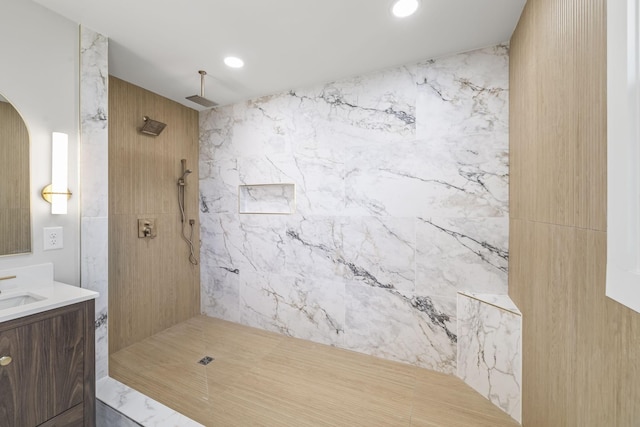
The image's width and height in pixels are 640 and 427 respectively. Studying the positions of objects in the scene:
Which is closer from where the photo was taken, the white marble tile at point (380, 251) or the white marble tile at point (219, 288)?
the white marble tile at point (380, 251)

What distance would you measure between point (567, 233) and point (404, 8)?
144cm

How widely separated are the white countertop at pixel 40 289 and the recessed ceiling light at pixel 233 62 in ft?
5.98

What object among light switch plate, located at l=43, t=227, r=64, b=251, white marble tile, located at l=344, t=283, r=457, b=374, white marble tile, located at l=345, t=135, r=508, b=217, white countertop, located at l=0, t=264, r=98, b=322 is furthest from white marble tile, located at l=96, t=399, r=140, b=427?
white marble tile, located at l=345, t=135, r=508, b=217

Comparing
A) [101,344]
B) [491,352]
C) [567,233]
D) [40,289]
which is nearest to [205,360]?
[101,344]

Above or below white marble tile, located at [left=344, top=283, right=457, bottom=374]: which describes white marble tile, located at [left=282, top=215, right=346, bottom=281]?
above

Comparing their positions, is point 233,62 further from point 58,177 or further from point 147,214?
point 147,214

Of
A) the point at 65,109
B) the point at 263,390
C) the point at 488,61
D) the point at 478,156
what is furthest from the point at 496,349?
the point at 65,109

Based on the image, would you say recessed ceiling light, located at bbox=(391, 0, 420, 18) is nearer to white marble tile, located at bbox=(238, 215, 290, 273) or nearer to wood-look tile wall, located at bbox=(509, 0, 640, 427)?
wood-look tile wall, located at bbox=(509, 0, 640, 427)

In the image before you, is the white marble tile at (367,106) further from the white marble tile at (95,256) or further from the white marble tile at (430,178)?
the white marble tile at (95,256)

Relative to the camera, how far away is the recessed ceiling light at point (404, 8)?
1.46m

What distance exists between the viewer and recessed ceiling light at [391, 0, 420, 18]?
1.46m

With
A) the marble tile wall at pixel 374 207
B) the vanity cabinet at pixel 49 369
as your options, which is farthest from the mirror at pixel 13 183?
the marble tile wall at pixel 374 207

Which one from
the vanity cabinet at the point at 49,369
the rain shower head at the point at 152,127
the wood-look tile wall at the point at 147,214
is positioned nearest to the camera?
the vanity cabinet at the point at 49,369

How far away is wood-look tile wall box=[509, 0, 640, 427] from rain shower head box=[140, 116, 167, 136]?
114 inches
